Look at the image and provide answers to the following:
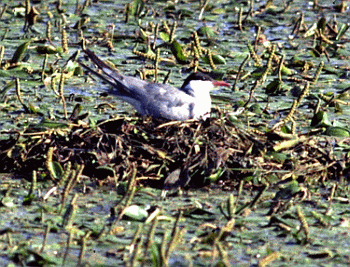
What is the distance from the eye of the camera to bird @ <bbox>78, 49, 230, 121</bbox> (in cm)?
778

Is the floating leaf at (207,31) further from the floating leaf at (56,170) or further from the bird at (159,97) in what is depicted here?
the floating leaf at (56,170)

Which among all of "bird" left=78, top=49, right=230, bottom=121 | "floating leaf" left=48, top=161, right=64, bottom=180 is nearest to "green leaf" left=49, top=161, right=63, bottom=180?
"floating leaf" left=48, top=161, right=64, bottom=180

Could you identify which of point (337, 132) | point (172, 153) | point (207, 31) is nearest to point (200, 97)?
point (172, 153)

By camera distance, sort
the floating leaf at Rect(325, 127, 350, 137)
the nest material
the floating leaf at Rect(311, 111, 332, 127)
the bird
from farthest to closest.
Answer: the floating leaf at Rect(311, 111, 332, 127), the floating leaf at Rect(325, 127, 350, 137), the bird, the nest material

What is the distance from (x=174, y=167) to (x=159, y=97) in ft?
3.02

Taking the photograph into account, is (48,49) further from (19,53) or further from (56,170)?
(56,170)

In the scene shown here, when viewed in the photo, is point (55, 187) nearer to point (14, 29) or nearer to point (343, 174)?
point (343, 174)

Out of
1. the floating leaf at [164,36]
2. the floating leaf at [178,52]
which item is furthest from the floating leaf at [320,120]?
the floating leaf at [164,36]

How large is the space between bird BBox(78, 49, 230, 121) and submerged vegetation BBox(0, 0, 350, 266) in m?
0.26

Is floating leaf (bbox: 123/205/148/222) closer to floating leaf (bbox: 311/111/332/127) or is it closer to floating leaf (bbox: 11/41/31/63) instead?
floating leaf (bbox: 311/111/332/127)

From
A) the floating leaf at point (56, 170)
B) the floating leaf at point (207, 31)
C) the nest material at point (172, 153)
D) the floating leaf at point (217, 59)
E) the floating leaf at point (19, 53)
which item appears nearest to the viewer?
the floating leaf at point (56, 170)

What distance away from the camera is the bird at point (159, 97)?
778 centimetres

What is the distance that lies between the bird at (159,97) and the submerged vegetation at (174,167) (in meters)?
0.26

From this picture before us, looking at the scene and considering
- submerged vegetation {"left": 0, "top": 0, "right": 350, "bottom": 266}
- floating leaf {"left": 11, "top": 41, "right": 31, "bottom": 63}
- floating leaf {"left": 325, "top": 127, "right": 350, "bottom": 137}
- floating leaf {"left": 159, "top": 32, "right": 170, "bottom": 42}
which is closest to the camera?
submerged vegetation {"left": 0, "top": 0, "right": 350, "bottom": 266}
